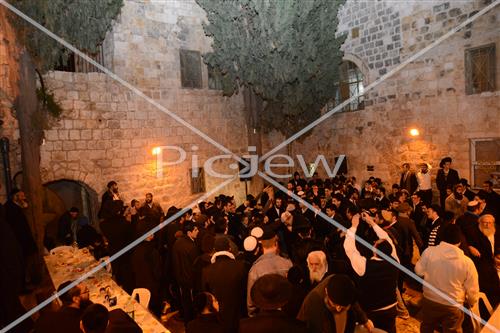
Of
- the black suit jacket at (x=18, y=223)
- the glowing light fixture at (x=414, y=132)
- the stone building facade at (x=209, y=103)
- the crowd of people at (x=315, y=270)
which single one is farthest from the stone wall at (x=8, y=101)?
the glowing light fixture at (x=414, y=132)

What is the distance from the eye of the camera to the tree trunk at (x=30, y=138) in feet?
28.1

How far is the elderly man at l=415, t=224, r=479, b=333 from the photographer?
4062 mm

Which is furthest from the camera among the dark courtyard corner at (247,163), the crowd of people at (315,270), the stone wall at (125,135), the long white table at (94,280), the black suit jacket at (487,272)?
the stone wall at (125,135)

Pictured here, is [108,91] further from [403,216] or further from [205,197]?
[403,216]

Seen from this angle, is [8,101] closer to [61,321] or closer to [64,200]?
[64,200]

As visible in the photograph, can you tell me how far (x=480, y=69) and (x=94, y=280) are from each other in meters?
11.3

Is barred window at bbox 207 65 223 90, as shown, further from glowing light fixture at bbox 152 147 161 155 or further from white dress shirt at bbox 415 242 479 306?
white dress shirt at bbox 415 242 479 306

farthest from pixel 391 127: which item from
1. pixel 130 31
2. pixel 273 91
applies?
pixel 130 31

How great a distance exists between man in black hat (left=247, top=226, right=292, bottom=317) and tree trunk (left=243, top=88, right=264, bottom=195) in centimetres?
851

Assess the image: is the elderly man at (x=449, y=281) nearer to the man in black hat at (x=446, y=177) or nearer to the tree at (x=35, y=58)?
the man in black hat at (x=446, y=177)

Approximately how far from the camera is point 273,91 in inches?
456

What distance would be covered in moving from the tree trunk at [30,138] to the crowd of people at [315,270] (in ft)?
7.17

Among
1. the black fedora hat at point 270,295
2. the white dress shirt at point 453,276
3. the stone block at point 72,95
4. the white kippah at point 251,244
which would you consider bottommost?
the white dress shirt at point 453,276

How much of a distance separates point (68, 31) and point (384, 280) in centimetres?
878
